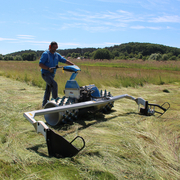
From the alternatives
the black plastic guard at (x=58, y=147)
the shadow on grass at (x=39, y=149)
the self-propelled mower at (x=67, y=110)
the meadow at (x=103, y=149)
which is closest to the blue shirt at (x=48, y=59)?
the self-propelled mower at (x=67, y=110)

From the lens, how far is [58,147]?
2.28m

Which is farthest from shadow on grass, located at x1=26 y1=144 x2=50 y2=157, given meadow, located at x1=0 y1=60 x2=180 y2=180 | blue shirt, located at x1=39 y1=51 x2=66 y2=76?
blue shirt, located at x1=39 y1=51 x2=66 y2=76

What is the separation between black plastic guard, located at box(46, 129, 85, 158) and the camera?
7.36 feet

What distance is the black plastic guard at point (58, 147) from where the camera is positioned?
2.24m

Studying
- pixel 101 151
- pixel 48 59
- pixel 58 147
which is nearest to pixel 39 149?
pixel 58 147

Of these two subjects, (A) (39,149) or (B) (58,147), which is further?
(A) (39,149)

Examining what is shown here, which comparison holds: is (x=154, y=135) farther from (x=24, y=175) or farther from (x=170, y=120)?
(x=24, y=175)

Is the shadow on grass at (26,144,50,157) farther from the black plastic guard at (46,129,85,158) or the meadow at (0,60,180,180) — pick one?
the black plastic guard at (46,129,85,158)

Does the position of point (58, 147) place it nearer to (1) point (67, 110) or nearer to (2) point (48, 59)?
(1) point (67, 110)

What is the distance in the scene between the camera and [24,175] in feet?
6.14

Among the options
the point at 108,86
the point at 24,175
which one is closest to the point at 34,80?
the point at 108,86

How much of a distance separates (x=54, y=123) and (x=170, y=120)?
2468 mm

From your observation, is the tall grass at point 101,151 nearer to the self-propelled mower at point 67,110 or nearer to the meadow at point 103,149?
the meadow at point 103,149

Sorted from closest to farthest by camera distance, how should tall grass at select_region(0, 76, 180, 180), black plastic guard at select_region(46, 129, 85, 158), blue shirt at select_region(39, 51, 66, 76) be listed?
tall grass at select_region(0, 76, 180, 180), black plastic guard at select_region(46, 129, 85, 158), blue shirt at select_region(39, 51, 66, 76)
